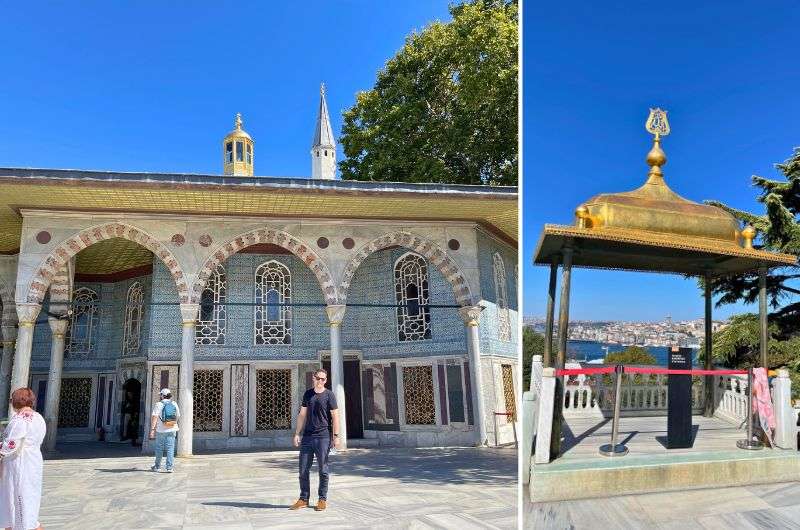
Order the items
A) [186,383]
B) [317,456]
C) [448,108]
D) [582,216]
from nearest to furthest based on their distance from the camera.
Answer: [317,456], [582,216], [186,383], [448,108]

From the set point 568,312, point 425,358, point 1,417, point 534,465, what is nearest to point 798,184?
point 425,358

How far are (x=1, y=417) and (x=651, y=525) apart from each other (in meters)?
12.1

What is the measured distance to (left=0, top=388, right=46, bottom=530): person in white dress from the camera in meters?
4.53

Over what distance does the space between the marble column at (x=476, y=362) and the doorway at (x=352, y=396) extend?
2.31 metres

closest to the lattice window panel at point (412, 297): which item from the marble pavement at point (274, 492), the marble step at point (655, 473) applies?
the marble pavement at point (274, 492)

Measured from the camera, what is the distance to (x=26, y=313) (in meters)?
10.8

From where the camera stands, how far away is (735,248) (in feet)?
21.1

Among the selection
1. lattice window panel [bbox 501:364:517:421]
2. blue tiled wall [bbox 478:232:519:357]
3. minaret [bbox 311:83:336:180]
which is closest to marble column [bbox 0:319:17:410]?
blue tiled wall [bbox 478:232:519:357]

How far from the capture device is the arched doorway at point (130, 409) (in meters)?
13.9

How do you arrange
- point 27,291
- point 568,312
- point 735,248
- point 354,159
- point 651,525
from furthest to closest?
point 354,159 < point 27,291 < point 735,248 < point 568,312 < point 651,525

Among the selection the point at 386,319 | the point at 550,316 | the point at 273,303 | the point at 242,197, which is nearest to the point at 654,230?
the point at 550,316

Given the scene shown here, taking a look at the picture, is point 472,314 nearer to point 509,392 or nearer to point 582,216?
point 509,392

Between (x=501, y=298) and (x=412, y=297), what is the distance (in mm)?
1715

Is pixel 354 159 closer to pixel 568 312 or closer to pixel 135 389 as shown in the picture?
pixel 135 389
